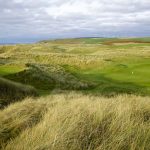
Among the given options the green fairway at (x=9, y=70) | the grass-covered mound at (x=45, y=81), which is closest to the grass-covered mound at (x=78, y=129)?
the grass-covered mound at (x=45, y=81)

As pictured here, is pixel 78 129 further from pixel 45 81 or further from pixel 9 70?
pixel 9 70

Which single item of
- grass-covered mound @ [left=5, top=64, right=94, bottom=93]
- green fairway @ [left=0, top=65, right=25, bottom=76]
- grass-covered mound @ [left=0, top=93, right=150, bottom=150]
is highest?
grass-covered mound @ [left=0, top=93, right=150, bottom=150]

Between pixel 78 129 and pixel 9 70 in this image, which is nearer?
pixel 78 129

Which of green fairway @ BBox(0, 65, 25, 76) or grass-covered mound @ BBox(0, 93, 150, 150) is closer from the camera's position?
grass-covered mound @ BBox(0, 93, 150, 150)

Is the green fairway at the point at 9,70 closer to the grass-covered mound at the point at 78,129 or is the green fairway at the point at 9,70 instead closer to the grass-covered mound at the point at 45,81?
the grass-covered mound at the point at 45,81

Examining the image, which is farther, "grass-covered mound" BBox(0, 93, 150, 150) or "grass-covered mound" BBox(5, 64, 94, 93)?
"grass-covered mound" BBox(5, 64, 94, 93)

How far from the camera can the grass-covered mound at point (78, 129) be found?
15.7 ft

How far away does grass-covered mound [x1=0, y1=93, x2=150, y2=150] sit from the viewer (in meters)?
4.79

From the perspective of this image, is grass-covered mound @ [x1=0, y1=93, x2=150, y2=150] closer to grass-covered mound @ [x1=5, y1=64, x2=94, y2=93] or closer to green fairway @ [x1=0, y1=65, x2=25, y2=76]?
grass-covered mound @ [x1=5, y1=64, x2=94, y2=93]

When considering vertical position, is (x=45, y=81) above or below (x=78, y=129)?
below

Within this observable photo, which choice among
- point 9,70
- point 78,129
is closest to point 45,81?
point 9,70

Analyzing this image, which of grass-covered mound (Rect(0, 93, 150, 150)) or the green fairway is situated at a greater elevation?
grass-covered mound (Rect(0, 93, 150, 150))

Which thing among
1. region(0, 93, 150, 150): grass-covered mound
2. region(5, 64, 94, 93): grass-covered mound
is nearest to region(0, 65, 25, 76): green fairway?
region(5, 64, 94, 93): grass-covered mound

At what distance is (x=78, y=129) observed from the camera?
209 inches
